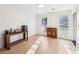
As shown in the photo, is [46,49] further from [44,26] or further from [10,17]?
[44,26]

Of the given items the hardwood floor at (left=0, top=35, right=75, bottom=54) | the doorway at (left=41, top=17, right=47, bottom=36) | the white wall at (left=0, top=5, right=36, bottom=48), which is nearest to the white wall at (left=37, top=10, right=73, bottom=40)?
the doorway at (left=41, top=17, right=47, bottom=36)

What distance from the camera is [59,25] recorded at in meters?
8.03

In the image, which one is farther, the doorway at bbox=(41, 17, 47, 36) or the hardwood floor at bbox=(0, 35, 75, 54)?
the doorway at bbox=(41, 17, 47, 36)

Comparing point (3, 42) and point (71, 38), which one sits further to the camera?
point (71, 38)

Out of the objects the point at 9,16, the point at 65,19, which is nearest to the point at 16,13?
the point at 9,16

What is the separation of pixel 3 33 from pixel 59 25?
14.7 feet

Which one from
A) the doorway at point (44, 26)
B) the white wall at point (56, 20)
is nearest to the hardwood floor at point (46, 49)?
the white wall at point (56, 20)

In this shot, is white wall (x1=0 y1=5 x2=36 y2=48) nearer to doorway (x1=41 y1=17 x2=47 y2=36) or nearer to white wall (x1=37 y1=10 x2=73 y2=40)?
white wall (x1=37 y1=10 x2=73 y2=40)

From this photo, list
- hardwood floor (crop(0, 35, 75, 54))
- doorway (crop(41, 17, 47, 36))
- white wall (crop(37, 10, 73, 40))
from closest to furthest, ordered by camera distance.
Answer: hardwood floor (crop(0, 35, 75, 54)) < white wall (crop(37, 10, 73, 40)) < doorway (crop(41, 17, 47, 36))

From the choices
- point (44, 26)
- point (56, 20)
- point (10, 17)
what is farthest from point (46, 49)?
point (44, 26)

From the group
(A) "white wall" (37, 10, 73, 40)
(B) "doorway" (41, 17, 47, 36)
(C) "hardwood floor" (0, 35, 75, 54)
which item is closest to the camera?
(C) "hardwood floor" (0, 35, 75, 54)

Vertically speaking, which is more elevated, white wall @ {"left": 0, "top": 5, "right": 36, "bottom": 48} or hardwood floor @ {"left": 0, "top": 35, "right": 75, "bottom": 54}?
white wall @ {"left": 0, "top": 5, "right": 36, "bottom": 48}

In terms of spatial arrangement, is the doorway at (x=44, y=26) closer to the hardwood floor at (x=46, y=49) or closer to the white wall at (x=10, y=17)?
the white wall at (x=10, y=17)
